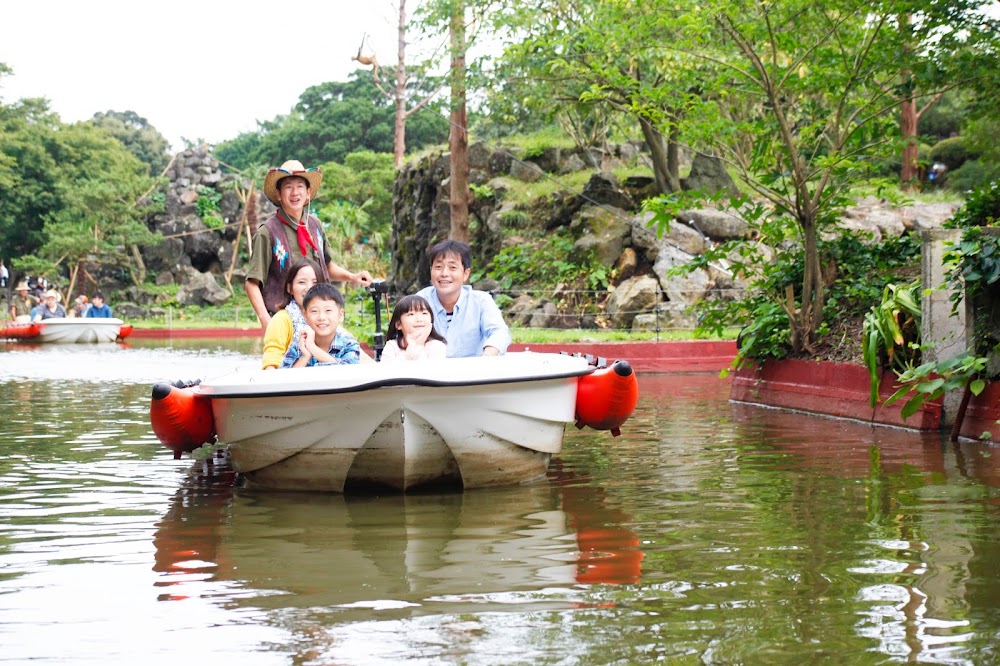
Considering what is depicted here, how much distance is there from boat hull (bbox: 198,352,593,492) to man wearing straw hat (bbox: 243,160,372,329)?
123cm

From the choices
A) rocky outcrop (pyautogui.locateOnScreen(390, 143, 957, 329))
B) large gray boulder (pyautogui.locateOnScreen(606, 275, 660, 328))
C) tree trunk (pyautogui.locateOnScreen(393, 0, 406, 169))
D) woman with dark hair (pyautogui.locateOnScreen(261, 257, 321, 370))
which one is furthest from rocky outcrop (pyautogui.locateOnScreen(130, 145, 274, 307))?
woman with dark hair (pyautogui.locateOnScreen(261, 257, 321, 370))

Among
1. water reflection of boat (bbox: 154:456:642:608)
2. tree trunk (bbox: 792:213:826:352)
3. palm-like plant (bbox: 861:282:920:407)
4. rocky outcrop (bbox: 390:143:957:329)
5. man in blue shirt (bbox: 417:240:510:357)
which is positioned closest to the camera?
water reflection of boat (bbox: 154:456:642:608)

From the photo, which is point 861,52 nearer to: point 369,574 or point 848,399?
point 848,399

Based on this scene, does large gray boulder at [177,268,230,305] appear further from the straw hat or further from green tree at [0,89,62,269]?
Answer: the straw hat

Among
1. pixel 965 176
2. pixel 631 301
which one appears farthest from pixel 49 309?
pixel 965 176

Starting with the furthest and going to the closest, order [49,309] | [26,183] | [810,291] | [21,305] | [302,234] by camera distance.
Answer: [26,183], [21,305], [49,309], [810,291], [302,234]

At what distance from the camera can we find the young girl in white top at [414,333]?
22.7 feet

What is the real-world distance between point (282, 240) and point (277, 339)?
101 centimetres

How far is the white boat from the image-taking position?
611 centimetres

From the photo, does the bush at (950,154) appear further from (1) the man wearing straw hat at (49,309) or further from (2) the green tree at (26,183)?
(2) the green tree at (26,183)

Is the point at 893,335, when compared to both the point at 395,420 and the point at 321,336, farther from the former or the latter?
the point at 395,420

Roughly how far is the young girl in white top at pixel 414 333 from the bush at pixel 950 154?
28.3 metres

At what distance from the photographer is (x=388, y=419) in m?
6.16

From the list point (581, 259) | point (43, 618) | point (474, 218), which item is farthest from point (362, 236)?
point (43, 618)
